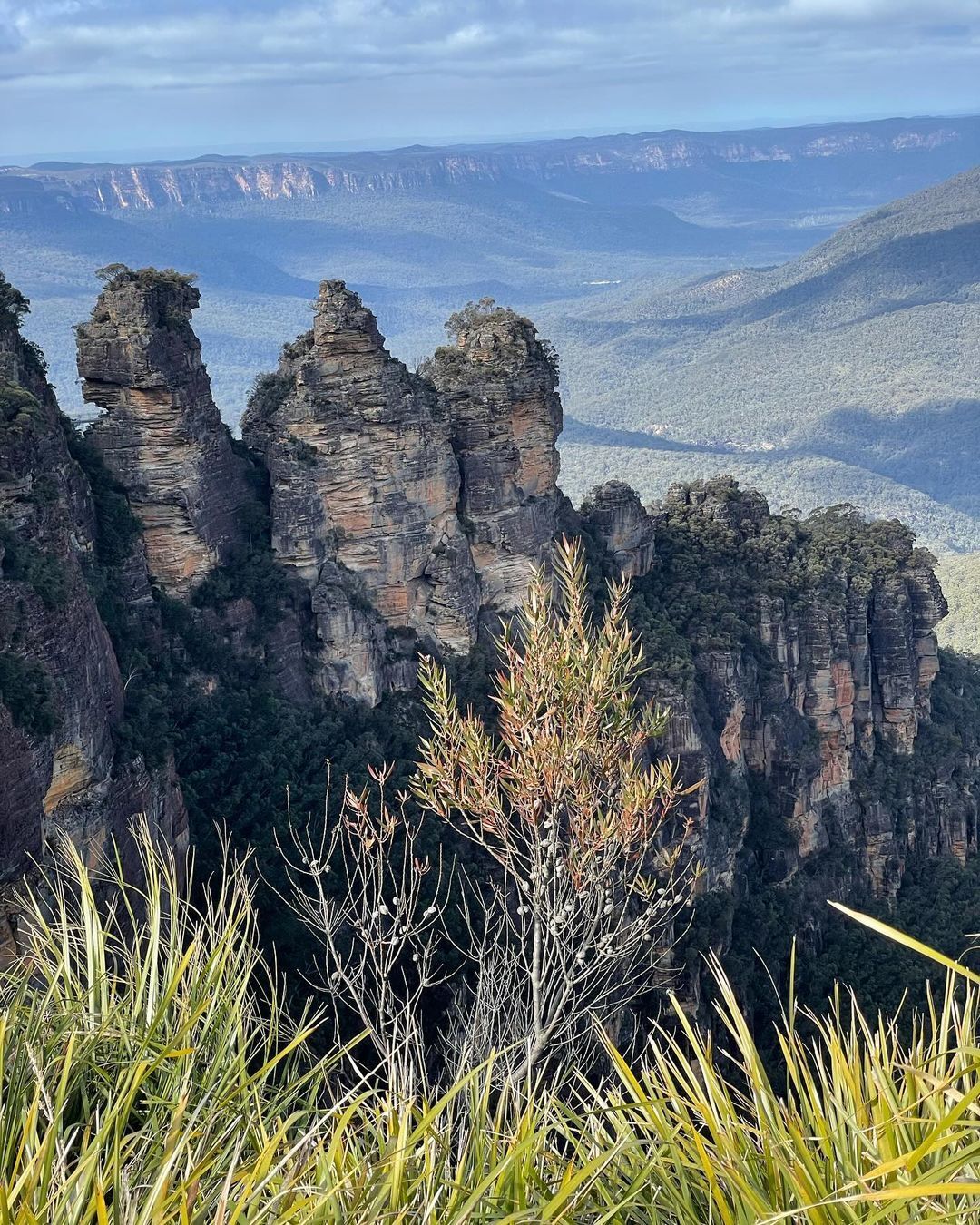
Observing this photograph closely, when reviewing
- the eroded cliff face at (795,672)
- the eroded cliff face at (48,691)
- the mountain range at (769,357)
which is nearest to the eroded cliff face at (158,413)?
the eroded cliff face at (48,691)

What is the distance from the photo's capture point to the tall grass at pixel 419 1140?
531cm

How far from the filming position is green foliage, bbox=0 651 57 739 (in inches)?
562

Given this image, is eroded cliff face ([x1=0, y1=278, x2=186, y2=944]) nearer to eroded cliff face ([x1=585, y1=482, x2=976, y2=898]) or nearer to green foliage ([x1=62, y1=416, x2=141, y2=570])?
green foliage ([x1=62, y1=416, x2=141, y2=570])

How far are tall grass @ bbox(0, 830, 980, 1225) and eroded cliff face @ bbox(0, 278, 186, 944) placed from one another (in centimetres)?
592

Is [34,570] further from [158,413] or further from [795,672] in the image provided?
[795,672]

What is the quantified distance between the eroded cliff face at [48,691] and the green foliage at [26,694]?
0.01 m

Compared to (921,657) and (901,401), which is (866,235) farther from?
(921,657)

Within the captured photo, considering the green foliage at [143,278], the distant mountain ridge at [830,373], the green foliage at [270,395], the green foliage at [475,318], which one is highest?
the green foliage at [143,278]

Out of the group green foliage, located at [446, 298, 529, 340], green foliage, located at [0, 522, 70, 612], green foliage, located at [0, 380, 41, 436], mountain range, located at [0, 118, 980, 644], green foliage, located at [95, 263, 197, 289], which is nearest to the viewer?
green foliage, located at [0, 522, 70, 612]

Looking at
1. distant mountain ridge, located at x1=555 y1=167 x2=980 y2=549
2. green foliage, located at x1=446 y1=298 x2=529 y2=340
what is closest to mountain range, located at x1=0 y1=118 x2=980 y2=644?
distant mountain ridge, located at x1=555 y1=167 x2=980 y2=549

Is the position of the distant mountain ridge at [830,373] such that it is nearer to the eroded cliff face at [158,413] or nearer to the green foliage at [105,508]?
the eroded cliff face at [158,413]

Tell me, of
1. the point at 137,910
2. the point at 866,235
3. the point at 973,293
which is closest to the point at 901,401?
the point at 973,293

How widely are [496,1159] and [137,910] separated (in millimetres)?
10762

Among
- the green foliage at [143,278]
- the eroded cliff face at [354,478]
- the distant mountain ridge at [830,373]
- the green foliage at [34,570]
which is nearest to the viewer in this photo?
the green foliage at [34,570]
